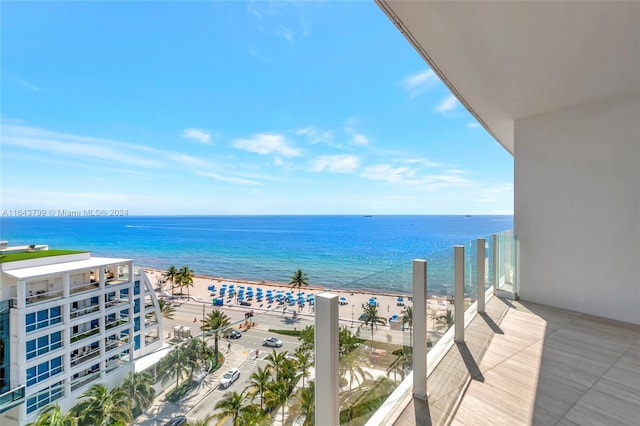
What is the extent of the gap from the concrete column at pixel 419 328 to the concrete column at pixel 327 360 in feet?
3.06

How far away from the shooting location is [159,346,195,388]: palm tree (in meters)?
1.08

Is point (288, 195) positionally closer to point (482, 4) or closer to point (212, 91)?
point (212, 91)

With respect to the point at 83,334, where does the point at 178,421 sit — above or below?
above

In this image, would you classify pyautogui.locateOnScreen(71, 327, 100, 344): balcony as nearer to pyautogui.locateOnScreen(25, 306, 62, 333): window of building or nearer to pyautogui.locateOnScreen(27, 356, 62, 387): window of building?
pyautogui.locateOnScreen(27, 356, 62, 387): window of building

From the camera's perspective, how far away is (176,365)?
3.70ft

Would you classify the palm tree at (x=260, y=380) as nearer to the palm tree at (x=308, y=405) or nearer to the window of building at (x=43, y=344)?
the palm tree at (x=308, y=405)

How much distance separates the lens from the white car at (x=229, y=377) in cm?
115

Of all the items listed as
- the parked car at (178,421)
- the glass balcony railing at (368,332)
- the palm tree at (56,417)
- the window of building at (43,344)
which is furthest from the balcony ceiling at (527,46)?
the window of building at (43,344)

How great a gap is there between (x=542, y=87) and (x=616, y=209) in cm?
194

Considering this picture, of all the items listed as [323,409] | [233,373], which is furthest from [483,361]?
[233,373]

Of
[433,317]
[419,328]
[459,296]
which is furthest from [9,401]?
[459,296]

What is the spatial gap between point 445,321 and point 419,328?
0.67 m

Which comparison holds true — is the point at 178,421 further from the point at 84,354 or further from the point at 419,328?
the point at 84,354

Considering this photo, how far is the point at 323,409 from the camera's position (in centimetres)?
129
